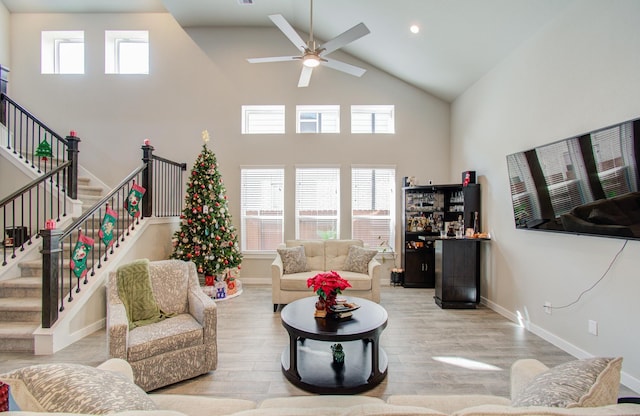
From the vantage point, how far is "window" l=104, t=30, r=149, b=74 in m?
5.97

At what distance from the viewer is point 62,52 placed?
6035 mm

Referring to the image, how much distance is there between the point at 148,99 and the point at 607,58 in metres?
6.83

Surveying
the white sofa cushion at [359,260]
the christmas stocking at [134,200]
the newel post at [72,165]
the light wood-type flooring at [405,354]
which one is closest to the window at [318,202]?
the white sofa cushion at [359,260]

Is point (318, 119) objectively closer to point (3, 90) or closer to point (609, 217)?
point (609, 217)

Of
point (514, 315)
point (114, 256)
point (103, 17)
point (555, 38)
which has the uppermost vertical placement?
point (103, 17)

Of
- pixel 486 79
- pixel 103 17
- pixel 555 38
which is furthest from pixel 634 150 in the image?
pixel 103 17

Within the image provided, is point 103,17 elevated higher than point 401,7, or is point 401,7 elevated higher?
point 103,17

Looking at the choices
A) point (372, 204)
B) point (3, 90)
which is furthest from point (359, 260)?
point (3, 90)

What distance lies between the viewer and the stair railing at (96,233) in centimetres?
303

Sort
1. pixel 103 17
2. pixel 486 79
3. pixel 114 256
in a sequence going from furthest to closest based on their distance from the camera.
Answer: pixel 103 17 → pixel 486 79 → pixel 114 256

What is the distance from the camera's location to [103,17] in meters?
5.89

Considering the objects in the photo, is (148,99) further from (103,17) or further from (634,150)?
(634,150)

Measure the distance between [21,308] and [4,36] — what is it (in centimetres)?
571

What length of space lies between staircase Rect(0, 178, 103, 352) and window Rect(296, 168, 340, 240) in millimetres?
3850
